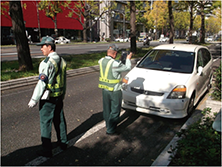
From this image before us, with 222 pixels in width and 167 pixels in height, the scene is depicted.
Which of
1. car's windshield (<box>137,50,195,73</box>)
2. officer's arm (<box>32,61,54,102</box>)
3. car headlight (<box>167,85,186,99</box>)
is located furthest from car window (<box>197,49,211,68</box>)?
officer's arm (<box>32,61,54,102</box>)

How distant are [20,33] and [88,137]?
23.1 feet

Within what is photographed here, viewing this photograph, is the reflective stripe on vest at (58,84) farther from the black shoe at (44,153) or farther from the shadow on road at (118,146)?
the shadow on road at (118,146)

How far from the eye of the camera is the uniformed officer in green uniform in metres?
2.98

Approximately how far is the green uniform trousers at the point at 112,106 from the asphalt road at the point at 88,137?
0.27 meters

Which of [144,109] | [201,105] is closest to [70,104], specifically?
[144,109]

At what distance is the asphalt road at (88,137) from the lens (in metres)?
3.34

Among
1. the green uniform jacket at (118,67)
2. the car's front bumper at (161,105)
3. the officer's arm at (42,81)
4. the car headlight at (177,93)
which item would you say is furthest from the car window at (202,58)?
the officer's arm at (42,81)

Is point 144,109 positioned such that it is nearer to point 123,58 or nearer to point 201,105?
point 123,58

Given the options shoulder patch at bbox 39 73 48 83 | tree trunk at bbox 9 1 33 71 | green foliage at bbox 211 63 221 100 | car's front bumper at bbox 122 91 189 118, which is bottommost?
car's front bumper at bbox 122 91 189 118

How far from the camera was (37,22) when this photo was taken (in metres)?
38.4

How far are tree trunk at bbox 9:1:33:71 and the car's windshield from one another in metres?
5.96

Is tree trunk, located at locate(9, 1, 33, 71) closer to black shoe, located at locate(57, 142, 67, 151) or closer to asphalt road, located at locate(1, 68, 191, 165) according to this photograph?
asphalt road, located at locate(1, 68, 191, 165)

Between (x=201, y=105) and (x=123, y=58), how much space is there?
→ 2920 mm

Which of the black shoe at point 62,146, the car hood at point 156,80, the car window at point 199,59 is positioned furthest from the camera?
the car window at point 199,59
